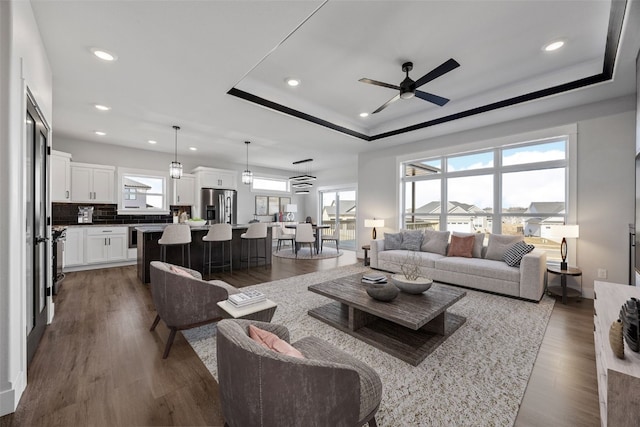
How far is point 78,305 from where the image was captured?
3.34 meters

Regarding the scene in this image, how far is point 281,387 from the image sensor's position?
968 mm

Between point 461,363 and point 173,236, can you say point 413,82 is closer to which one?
point 461,363

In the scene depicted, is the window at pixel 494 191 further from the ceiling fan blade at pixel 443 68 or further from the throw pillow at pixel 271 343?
the throw pillow at pixel 271 343

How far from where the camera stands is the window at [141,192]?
20.1ft

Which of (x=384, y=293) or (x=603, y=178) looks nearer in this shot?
(x=384, y=293)

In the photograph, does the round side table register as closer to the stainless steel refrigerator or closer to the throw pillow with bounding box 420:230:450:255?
the throw pillow with bounding box 420:230:450:255

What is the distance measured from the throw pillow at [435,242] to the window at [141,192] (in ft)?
21.0

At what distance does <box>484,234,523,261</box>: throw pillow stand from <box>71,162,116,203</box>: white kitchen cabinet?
25.8ft

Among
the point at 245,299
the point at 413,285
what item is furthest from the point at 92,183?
the point at 413,285

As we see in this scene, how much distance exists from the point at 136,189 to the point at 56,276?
3030 millimetres

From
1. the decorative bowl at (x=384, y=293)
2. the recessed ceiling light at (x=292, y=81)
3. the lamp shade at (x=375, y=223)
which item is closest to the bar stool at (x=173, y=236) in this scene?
the recessed ceiling light at (x=292, y=81)

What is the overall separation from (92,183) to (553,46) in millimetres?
8155

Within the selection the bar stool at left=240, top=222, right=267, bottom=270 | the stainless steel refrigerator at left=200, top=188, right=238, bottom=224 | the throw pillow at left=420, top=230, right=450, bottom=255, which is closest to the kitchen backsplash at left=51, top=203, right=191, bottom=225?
the stainless steel refrigerator at left=200, top=188, right=238, bottom=224

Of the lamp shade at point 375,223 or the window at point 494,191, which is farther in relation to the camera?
the lamp shade at point 375,223
